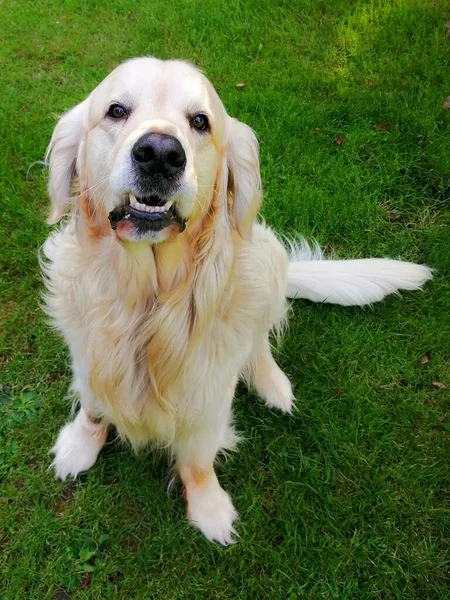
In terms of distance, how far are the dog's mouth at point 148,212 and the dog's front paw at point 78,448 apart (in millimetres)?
1189

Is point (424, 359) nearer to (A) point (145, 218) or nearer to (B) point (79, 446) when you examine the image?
(B) point (79, 446)

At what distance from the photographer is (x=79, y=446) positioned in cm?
252

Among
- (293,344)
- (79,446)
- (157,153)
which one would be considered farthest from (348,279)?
(157,153)

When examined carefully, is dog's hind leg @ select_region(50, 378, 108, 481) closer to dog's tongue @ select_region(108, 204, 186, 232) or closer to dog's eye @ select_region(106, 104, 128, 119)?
dog's tongue @ select_region(108, 204, 186, 232)

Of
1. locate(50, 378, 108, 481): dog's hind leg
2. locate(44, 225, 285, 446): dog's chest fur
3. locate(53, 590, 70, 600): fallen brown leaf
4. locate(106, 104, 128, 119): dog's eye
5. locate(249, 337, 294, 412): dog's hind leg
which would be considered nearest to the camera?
locate(106, 104, 128, 119): dog's eye

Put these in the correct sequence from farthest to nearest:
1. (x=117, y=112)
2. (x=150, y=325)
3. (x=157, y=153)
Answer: (x=150, y=325)
(x=117, y=112)
(x=157, y=153)

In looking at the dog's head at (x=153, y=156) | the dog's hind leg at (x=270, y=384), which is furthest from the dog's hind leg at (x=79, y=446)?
the dog's head at (x=153, y=156)

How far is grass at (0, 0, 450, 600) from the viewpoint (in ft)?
7.79

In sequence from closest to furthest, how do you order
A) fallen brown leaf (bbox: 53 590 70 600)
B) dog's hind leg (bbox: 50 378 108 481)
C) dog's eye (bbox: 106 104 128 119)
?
1. dog's eye (bbox: 106 104 128 119)
2. fallen brown leaf (bbox: 53 590 70 600)
3. dog's hind leg (bbox: 50 378 108 481)

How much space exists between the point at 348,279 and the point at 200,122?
1460 mm

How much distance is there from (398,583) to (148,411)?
4.37ft

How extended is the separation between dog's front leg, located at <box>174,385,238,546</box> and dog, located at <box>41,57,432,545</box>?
15 mm

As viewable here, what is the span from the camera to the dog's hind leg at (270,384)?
9.03ft

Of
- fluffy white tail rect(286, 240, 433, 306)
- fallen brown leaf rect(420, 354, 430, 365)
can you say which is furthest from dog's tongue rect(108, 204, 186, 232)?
fallen brown leaf rect(420, 354, 430, 365)
